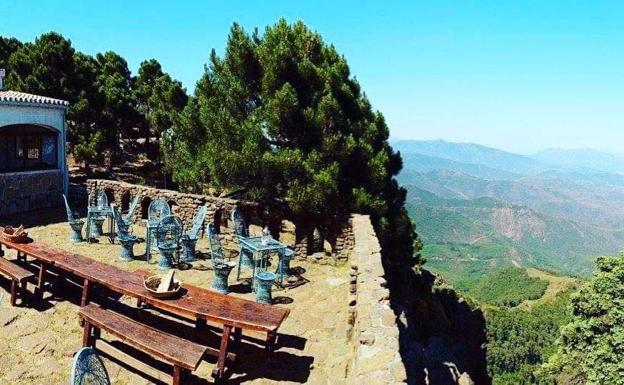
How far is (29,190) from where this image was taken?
13.0m

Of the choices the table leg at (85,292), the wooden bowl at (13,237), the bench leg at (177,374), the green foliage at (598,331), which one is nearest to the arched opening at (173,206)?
the wooden bowl at (13,237)

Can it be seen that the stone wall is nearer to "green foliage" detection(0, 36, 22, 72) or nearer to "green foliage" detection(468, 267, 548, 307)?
"green foliage" detection(0, 36, 22, 72)

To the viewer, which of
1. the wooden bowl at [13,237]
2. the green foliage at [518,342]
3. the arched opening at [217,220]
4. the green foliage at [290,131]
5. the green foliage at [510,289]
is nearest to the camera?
the wooden bowl at [13,237]

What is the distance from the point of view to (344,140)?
1134 cm

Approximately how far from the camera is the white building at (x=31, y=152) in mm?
12320

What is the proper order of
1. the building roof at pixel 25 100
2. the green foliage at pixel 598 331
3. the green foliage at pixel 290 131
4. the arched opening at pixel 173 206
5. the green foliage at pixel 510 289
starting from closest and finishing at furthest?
the green foliage at pixel 290 131 → the arched opening at pixel 173 206 → the building roof at pixel 25 100 → the green foliage at pixel 598 331 → the green foliage at pixel 510 289

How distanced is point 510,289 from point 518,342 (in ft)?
130

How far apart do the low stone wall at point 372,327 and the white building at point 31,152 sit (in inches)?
398

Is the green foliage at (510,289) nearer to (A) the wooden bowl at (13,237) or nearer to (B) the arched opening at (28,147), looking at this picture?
(B) the arched opening at (28,147)

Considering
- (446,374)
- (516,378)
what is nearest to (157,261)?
(446,374)

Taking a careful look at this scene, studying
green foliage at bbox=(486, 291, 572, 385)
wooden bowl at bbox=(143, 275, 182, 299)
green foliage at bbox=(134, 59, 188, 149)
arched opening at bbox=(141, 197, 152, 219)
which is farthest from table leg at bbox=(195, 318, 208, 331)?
green foliage at bbox=(486, 291, 572, 385)

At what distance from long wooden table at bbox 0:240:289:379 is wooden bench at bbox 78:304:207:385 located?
331mm

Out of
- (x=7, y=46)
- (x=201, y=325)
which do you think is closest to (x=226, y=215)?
(x=201, y=325)

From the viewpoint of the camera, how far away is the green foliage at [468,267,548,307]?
267 feet
